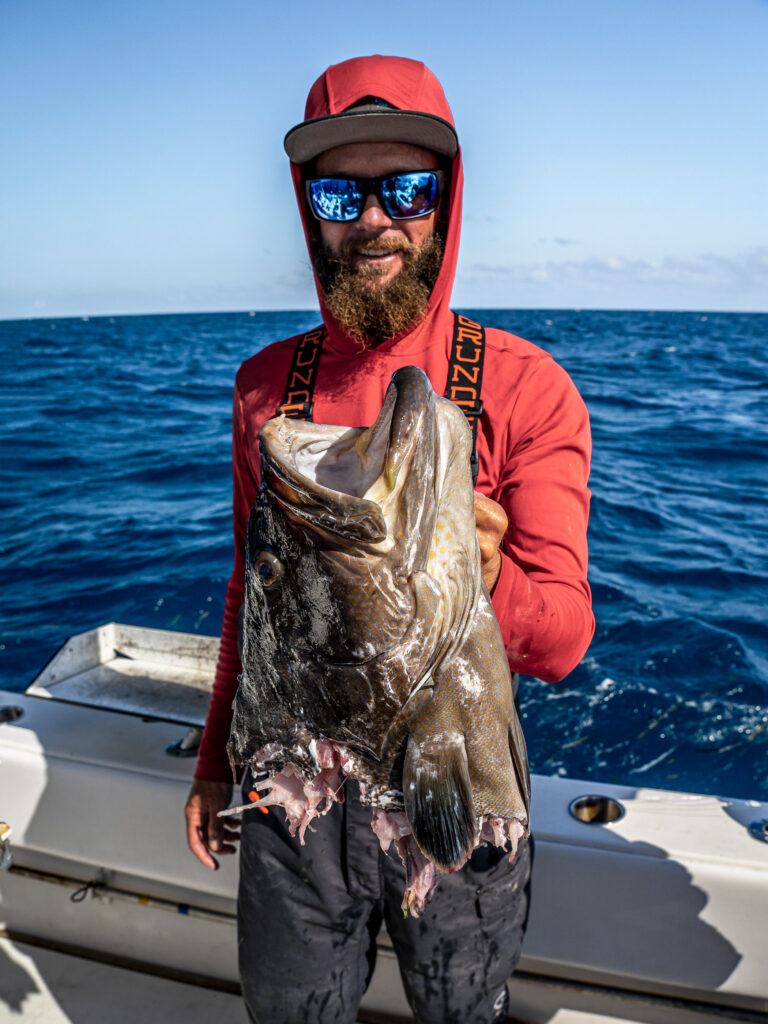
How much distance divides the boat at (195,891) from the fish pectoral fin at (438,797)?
0.85 m

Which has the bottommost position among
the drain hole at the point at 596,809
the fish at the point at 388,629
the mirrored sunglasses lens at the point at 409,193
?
the drain hole at the point at 596,809

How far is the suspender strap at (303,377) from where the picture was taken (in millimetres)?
2301

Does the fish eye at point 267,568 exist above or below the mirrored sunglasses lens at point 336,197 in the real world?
below

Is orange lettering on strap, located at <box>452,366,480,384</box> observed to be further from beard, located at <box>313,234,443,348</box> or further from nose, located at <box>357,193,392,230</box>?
nose, located at <box>357,193,392,230</box>

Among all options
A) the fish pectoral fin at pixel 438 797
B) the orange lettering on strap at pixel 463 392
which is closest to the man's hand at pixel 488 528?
the fish pectoral fin at pixel 438 797

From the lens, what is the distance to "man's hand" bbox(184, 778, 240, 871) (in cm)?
259

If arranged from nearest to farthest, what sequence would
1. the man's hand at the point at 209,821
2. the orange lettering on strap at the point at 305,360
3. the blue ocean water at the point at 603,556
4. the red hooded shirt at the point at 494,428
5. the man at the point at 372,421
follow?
the red hooded shirt at the point at 494,428 → the man at the point at 372,421 → the orange lettering on strap at the point at 305,360 → the man's hand at the point at 209,821 → the blue ocean water at the point at 603,556

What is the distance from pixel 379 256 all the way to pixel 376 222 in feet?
0.34

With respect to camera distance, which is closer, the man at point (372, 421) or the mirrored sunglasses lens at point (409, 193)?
the man at point (372, 421)

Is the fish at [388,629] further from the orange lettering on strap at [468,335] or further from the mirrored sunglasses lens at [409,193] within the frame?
the mirrored sunglasses lens at [409,193]

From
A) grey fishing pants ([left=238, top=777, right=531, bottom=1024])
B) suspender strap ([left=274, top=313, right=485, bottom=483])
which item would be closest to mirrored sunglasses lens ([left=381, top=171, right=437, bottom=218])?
suspender strap ([left=274, top=313, right=485, bottom=483])

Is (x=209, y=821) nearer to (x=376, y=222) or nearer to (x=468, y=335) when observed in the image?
(x=468, y=335)

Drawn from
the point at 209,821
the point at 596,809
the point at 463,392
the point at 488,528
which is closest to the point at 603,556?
the point at 596,809

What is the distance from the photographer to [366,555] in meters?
1.31
